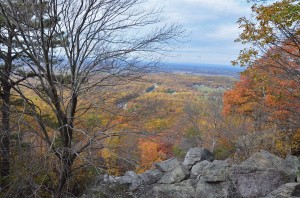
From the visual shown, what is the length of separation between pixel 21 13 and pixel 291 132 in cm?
1155

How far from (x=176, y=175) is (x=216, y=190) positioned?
6.69 ft

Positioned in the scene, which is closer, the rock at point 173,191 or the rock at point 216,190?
the rock at point 216,190

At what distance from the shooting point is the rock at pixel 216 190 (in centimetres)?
830

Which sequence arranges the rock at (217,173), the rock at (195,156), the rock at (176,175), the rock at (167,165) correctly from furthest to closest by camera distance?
the rock at (195,156) < the rock at (167,165) < the rock at (176,175) < the rock at (217,173)

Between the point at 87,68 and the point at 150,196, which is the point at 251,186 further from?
the point at 87,68

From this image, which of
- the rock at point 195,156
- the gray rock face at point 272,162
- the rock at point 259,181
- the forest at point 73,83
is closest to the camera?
the forest at point 73,83

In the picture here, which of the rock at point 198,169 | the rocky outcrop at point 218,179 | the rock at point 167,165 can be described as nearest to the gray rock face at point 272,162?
the rocky outcrop at point 218,179

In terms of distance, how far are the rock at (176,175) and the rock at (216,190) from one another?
1.25 m

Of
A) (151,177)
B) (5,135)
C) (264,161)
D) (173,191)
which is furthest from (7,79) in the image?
(264,161)

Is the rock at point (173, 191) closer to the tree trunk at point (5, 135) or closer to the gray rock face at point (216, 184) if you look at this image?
the gray rock face at point (216, 184)

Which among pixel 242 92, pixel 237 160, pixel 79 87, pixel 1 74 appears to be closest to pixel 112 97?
pixel 79 87

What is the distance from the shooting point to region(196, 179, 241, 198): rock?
27.2 feet

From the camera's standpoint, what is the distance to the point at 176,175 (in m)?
10.3

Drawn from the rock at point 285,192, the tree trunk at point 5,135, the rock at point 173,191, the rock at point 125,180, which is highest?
the tree trunk at point 5,135
